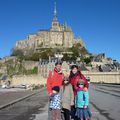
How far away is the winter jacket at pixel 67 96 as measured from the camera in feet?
30.7

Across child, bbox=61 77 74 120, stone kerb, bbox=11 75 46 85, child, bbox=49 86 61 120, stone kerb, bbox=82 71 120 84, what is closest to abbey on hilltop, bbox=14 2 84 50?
stone kerb, bbox=82 71 120 84

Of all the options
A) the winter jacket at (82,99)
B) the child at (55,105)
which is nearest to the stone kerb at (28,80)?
the child at (55,105)

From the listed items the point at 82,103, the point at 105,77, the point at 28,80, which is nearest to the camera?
the point at 82,103

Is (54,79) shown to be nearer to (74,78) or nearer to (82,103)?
(74,78)

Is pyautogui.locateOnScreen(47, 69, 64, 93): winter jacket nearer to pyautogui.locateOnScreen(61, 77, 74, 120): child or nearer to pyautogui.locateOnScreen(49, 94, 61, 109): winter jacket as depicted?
pyautogui.locateOnScreen(61, 77, 74, 120): child

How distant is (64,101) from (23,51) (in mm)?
186767

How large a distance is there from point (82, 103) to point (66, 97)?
0.44 meters

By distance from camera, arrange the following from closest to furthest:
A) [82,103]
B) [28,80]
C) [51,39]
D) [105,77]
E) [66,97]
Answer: [82,103]
[66,97]
[28,80]
[105,77]
[51,39]

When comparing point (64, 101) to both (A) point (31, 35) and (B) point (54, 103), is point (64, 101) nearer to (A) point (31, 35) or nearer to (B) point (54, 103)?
(B) point (54, 103)

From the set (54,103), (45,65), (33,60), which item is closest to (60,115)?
(54,103)

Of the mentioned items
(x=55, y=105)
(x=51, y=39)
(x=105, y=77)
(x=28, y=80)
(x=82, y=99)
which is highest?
(x=51, y=39)

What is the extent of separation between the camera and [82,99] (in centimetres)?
916

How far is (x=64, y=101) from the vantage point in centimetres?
936

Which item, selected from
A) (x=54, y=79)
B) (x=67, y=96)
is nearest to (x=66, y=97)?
(x=67, y=96)
